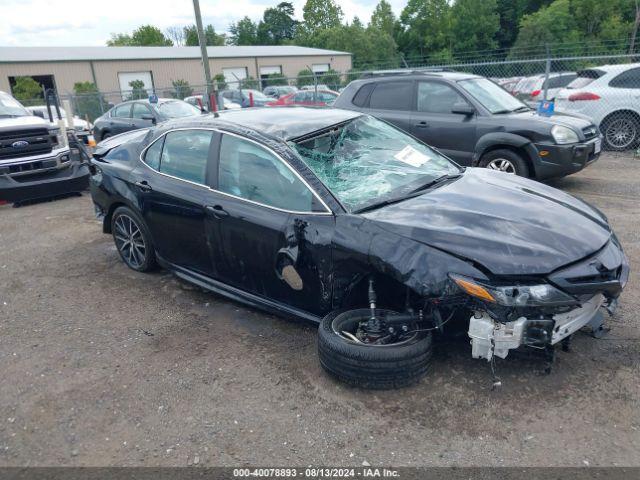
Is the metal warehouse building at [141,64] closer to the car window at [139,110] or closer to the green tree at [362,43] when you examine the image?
the green tree at [362,43]

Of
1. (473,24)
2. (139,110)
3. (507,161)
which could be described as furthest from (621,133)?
(473,24)

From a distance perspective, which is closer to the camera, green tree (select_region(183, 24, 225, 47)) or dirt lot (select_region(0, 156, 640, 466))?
dirt lot (select_region(0, 156, 640, 466))

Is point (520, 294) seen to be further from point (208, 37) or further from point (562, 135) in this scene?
point (208, 37)

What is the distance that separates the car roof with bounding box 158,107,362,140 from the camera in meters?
3.96

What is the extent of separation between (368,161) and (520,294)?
1.68 m

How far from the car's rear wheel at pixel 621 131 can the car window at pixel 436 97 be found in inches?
183

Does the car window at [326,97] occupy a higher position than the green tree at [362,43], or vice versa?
the green tree at [362,43]

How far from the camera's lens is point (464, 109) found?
292 inches

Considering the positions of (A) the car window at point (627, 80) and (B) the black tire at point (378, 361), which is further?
(A) the car window at point (627, 80)

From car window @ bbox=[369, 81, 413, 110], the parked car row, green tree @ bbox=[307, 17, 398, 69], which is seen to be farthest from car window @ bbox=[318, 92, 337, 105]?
green tree @ bbox=[307, 17, 398, 69]

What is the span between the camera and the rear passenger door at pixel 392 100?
8.06 m

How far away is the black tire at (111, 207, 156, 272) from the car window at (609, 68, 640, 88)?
965 centimetres

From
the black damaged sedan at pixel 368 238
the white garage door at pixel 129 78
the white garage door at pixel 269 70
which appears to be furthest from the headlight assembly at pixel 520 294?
the white garage door at pixel 269 70

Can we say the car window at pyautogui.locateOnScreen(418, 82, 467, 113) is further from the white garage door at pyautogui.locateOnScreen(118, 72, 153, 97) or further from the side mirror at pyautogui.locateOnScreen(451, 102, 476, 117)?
the white garage door at pyautogui.locateOnScreen(118, 72, 153, 97)
